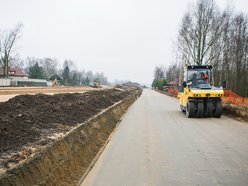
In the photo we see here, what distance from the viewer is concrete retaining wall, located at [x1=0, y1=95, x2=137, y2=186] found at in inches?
231

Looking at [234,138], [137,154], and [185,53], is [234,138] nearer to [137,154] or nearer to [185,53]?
[137,154]

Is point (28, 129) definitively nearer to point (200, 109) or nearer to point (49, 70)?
point (200, 109)

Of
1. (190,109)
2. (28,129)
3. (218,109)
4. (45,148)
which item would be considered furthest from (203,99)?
(45,148)

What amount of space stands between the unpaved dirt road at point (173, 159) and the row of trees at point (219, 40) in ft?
121

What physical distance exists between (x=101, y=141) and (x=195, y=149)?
355 centimetres

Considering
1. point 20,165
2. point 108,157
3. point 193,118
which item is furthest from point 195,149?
point 193,118

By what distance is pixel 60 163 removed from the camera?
777 cm

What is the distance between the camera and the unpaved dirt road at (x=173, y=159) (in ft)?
24.9

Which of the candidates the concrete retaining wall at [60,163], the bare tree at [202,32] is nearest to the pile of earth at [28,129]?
the concrete retaining wall at [60,163]

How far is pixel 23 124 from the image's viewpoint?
35.5ft

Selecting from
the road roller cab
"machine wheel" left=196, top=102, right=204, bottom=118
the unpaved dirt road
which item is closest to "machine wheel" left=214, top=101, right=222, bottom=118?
the road roller cab

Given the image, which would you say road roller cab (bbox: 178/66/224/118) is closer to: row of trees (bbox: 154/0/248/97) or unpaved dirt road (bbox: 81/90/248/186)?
unpaved dirt road (bbox: 81/90/248/186)

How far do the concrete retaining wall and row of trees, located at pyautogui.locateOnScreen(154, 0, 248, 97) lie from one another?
41.5 m

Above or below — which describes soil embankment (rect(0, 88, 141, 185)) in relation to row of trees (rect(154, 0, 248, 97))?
below
